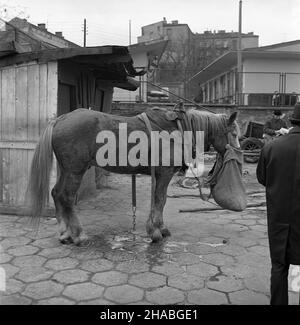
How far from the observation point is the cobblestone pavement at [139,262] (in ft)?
11.1

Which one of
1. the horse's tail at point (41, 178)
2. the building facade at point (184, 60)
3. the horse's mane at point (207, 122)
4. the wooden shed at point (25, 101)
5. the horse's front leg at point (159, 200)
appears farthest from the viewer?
the building facade at point (184, 60)

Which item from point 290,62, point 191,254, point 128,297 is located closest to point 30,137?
point 191,254

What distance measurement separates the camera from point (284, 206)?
2.79 metres

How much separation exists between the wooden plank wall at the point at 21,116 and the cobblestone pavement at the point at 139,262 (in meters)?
0.58

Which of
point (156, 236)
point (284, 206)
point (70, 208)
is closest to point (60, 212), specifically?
point (70, 208)

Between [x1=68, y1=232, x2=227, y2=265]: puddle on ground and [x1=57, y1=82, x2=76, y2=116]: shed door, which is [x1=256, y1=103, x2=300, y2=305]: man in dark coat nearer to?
[x1=68, y1=232, x2=227, y2=265]: puddle on ground

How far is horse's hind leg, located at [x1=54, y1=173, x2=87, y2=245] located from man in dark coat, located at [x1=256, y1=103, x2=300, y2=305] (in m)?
2.44

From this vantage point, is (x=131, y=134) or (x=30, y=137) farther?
(x=30, y=137)

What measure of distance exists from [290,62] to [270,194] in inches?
762

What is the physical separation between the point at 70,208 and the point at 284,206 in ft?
8.85

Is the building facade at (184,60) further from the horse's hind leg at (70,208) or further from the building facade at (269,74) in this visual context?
the horse's hind leg at (70,208)

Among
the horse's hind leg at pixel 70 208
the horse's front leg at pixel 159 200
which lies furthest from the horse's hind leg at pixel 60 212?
the horse's front leg at pixel 159 200

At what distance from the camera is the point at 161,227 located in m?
4.93
